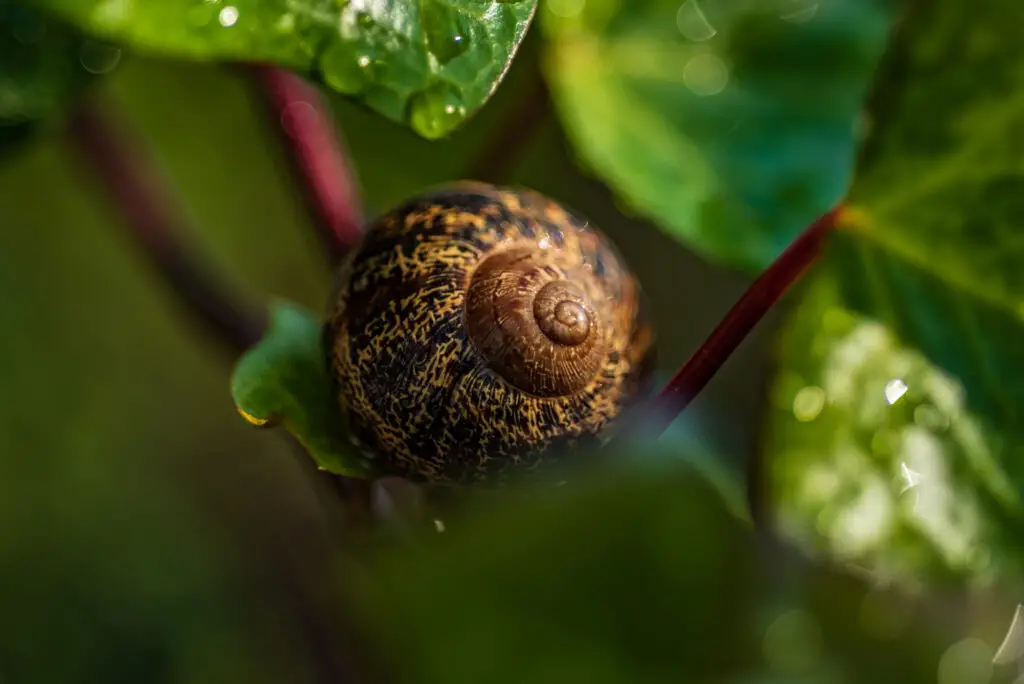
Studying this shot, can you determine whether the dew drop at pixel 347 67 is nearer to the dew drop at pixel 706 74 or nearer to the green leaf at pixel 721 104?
the green leaf at pixel 721 104

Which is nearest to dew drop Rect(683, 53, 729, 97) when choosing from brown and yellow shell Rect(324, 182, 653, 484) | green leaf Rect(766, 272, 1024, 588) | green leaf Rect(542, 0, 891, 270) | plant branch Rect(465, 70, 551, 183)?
green leaf Rect(542, 0, 891, 270)

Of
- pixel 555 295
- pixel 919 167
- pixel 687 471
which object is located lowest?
pixel 687 471

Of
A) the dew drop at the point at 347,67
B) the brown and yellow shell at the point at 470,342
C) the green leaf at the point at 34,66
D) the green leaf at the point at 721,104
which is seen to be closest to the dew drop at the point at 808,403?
the green leaf at the point at 721,104

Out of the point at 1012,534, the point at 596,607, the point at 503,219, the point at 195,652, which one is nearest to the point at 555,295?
the point at 503,219

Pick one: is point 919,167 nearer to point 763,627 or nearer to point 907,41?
point 907,41

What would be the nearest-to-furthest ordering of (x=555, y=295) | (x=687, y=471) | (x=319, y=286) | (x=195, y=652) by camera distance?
1. (x=555, y=295)
2. (x=687, y=471)
3. (x=195, y=652)
4. (x=319, y=286)

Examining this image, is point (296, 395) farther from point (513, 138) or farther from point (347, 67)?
point (513, 138)

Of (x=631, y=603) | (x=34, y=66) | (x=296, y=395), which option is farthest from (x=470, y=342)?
(x=631, y=603)

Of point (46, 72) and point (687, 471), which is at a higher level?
point (46, 72)
